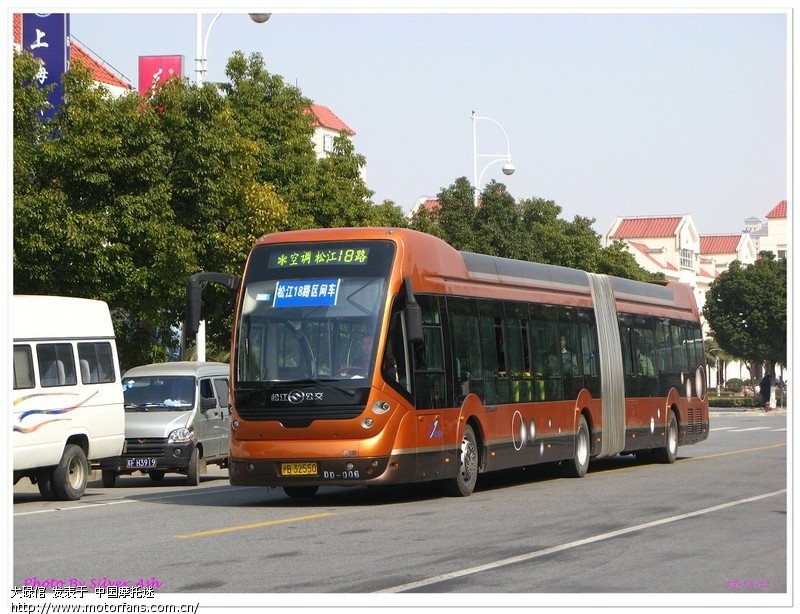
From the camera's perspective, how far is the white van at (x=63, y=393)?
19.8 meters

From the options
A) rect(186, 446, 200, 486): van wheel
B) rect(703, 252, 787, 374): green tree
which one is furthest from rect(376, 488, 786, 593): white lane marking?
rect(703, 252, 787, 374): green tree

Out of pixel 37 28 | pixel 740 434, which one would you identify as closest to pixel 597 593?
pixel 37 28

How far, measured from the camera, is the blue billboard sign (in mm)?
29938

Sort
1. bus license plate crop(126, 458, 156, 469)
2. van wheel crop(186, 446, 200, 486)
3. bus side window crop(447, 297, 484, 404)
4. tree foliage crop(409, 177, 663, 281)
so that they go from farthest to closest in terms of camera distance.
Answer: tree foliage crop(409, 177, 663, 281), van wheel crop(186, 446, 200, 486), bus license plate crop(126, 458, 156, 469), bus side window crop(447, 297, 484, 404)

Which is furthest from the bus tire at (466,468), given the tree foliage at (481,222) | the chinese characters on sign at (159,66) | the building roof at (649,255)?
the building roof at (649,255)

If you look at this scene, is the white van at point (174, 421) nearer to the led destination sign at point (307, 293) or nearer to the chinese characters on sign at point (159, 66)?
the led destination sign at point (307, 293)

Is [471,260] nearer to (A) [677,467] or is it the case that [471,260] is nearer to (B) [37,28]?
(A) [677,467]

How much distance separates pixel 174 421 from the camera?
82.8ft

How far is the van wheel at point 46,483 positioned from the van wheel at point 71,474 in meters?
0.17

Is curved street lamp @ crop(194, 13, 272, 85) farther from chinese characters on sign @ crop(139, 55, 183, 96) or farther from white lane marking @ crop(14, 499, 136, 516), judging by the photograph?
white lane marking @ crop(14, 499, 136, 516)

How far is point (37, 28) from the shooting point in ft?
101

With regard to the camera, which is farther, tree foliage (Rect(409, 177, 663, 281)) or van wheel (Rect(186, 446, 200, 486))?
tree foliage (Rect(409, 177, 663, 281))

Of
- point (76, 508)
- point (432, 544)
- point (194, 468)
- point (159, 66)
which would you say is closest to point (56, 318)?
point (76, 508)

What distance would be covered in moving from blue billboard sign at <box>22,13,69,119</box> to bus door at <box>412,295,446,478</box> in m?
13.4
